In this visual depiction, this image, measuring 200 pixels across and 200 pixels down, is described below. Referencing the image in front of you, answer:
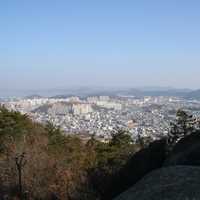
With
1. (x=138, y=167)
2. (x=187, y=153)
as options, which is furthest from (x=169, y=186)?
(x=138, y=167)

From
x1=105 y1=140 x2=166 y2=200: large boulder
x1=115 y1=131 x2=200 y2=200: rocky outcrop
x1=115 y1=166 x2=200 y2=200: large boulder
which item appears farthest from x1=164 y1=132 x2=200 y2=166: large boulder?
x1=115 y1=166 x2=200 y2=200: large boulder

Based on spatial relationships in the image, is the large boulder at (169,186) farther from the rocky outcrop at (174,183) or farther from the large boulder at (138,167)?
the large boulder at (138,167)

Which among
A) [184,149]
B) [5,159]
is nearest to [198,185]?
[184,149]

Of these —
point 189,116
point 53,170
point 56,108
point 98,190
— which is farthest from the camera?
point 56,108

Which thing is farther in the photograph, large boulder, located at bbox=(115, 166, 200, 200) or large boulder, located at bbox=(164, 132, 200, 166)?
large boulder, located at bbox=(164, 132, 200, 166)

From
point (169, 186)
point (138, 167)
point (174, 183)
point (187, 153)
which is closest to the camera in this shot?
point (169, 186)

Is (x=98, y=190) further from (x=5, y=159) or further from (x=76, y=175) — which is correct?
(x=5, y=159)

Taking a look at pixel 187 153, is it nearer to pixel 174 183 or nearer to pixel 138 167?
pixel 138 167

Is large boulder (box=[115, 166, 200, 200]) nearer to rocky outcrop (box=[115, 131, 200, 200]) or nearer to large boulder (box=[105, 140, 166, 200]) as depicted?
rocky outcrop (box=[115, 131, 200, 200])

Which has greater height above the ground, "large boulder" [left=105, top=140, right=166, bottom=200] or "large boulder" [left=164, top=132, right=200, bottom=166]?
"large boulder" [left=164, top=132, right=200, bottom=166]
